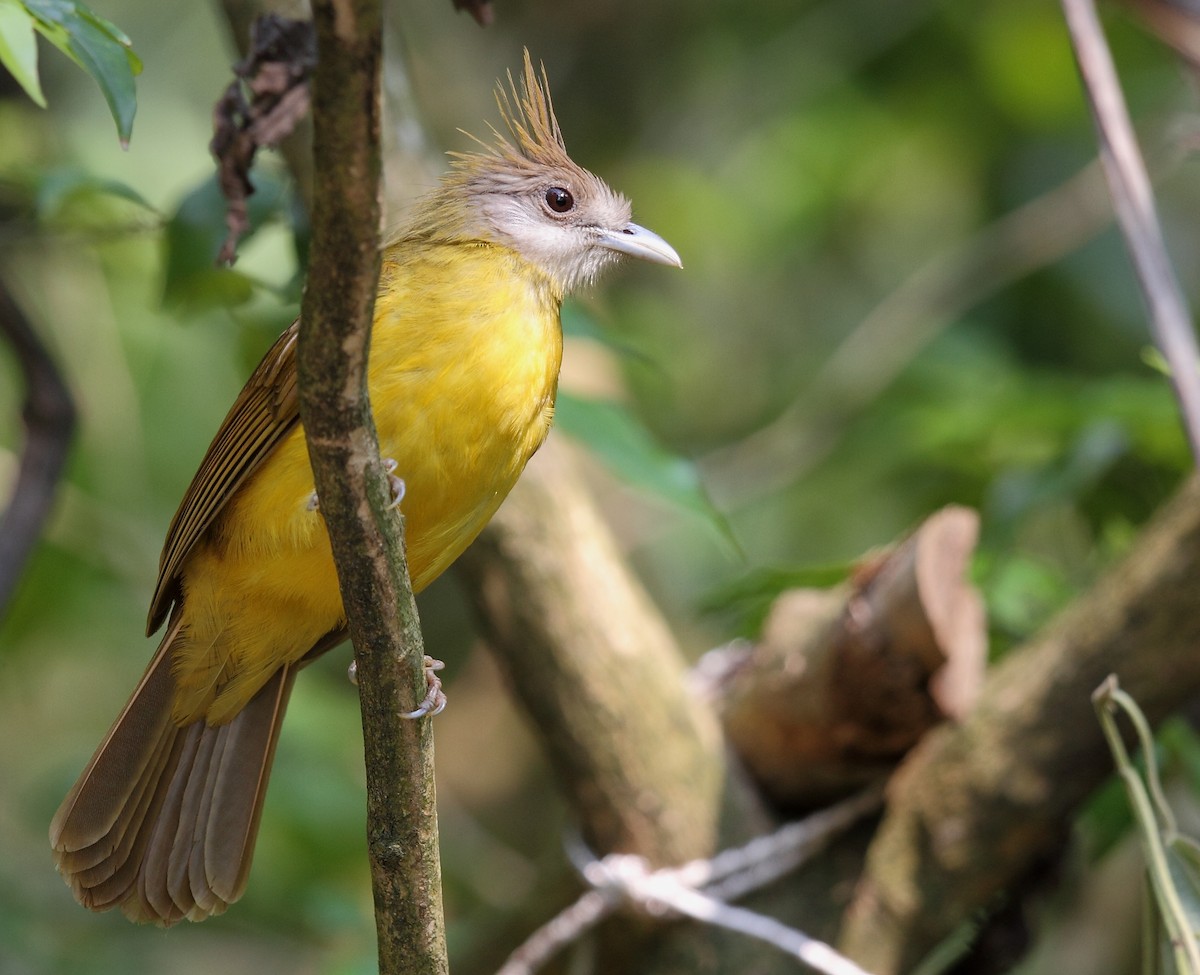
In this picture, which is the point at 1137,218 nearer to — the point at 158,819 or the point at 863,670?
the point at 863,670

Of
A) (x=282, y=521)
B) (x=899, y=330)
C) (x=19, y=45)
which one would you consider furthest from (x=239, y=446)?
(x=899, y=330)

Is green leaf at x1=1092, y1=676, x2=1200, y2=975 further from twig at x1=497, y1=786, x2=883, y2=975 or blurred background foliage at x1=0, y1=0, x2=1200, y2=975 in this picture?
blurred background foliage at x1=0, y1=0, x2=1200, y2=975

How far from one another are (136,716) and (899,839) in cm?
153

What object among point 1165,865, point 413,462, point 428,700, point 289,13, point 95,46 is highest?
point 289,13

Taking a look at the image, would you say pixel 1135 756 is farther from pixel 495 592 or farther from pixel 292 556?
pixel 292 556

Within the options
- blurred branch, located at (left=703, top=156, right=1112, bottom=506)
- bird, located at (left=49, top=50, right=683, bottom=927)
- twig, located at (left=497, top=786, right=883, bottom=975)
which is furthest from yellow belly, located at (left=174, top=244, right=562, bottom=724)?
blurred branch, located at (left=703, top=156, right=1112, bottom=506)

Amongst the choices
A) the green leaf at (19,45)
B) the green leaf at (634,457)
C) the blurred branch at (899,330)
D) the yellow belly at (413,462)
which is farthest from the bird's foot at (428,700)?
the blurred branch at (899,330)

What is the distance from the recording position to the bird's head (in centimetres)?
254

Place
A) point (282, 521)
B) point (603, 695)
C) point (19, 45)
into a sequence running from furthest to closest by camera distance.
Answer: point (603, 695)
point (282, 521)
point (19, 45)

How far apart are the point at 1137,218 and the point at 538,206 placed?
1096mm

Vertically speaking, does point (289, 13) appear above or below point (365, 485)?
above

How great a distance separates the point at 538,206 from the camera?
2709 millimetres

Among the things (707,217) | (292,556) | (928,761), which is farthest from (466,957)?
(707,217)

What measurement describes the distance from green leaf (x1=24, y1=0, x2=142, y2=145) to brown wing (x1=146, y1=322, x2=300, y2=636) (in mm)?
505
